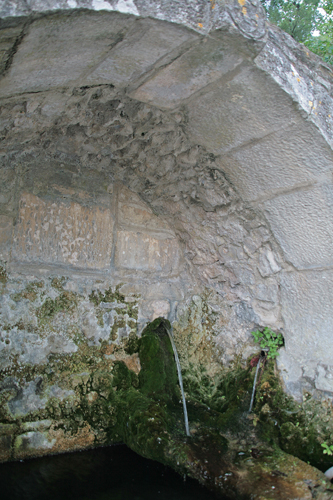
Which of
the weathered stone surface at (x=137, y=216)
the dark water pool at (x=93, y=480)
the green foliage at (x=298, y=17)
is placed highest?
the green foliage at (x=298, y=17)

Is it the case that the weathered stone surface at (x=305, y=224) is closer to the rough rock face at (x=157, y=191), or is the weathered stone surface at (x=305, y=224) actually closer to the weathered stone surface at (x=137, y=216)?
the rough rock face at (x=157, y=191)

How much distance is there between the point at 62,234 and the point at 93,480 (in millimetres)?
1361

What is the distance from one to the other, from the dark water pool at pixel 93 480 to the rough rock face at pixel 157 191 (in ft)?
0.37

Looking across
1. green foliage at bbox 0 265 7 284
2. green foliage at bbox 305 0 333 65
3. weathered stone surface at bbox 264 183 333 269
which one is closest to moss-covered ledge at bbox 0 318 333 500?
green foliage at bbox 0 265 7 284

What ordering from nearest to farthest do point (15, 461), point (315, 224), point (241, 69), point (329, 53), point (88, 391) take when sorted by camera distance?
point (241, 69), point (315, 224), point (15, 461), point (88, 391), point (329, 53)

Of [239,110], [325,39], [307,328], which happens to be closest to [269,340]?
[307,328]

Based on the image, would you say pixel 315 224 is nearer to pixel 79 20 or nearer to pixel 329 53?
pixel 79 20

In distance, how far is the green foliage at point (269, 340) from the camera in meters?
2.11

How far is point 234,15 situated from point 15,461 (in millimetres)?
2319

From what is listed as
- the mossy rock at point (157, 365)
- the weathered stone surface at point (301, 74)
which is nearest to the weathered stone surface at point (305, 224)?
the weathered stone surface at point (301, 74)

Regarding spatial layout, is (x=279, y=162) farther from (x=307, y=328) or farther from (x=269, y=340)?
(x=269, y=340)

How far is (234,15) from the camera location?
1.34m

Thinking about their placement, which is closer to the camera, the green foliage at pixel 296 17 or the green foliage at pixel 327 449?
the green foliage at pixel 327 449

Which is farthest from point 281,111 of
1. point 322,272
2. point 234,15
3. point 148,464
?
point 148,464
